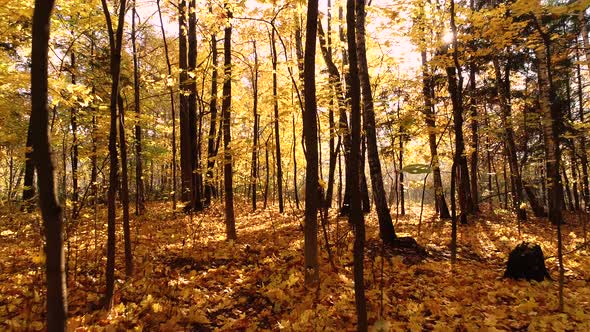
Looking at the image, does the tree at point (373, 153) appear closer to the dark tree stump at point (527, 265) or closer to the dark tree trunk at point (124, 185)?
the dark tree stump at point (527, 265)

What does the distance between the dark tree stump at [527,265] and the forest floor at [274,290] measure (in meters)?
0.21

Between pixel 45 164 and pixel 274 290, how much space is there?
4005 millimetres

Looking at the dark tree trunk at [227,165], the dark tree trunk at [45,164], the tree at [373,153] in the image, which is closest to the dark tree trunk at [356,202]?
the dark tree trunk at [45,164]

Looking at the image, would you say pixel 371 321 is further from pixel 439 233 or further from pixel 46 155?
pixel 439 233

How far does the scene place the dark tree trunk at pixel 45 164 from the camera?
2.26 meters

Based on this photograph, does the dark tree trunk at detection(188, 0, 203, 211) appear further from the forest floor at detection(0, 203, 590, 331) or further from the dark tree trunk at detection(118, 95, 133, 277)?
the dark tree trunk at detection(118, 95, 133, 277)

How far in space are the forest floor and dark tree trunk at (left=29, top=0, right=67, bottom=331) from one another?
4.56 feet

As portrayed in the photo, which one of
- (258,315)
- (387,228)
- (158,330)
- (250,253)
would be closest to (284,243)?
(250,253)

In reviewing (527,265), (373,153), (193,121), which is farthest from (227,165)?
(527,265)

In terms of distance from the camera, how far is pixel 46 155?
230 centimetres

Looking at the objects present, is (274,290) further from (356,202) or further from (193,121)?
(193,121)

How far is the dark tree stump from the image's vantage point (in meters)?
6.77

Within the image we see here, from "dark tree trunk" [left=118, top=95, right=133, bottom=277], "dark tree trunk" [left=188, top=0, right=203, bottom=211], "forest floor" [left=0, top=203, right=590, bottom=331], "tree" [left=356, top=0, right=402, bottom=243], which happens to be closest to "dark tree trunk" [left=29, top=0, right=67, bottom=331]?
"forest floor" [left=0, top=203, right=590, bottom=331]

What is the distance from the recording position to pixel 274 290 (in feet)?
18.2
